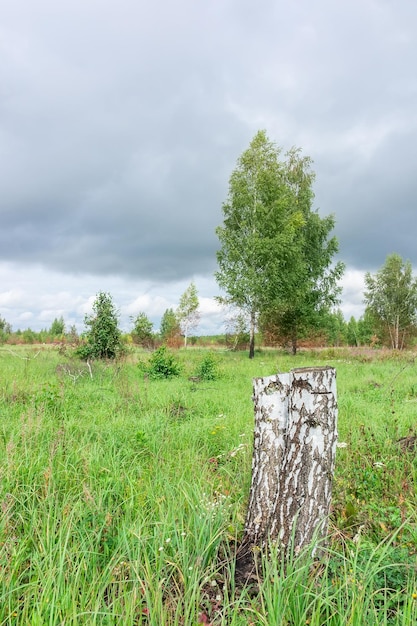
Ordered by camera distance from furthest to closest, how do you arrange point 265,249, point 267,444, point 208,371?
1. point 265,249
2. point 208,371
3. point 267,444

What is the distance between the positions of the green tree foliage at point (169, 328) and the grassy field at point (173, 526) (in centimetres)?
2496

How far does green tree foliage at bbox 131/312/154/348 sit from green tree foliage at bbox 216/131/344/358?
780cm

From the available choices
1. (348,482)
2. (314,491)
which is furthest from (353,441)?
(314,491)

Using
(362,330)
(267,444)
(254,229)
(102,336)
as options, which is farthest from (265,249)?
(362,330)

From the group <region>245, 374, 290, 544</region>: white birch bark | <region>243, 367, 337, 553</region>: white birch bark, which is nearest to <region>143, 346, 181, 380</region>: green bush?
<region>245, 374, 290, 544</region>: white birch bark

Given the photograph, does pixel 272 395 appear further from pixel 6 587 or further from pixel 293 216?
pixel 293 216

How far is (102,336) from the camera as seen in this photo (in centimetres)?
1443

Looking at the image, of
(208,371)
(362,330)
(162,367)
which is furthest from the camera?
(362,330)

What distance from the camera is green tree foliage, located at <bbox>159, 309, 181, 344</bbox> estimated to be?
3470 centimetres

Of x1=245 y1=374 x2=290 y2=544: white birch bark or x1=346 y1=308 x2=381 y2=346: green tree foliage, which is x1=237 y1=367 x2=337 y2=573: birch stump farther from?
x1=346 y1=308 x2=381 y2=346: green tree foliage

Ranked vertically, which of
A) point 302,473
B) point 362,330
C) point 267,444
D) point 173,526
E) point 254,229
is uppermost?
point 254,229

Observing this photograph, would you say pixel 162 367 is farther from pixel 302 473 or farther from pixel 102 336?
pixel 302 473

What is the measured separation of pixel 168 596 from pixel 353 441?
10.5 ft

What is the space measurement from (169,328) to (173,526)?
127 feet
